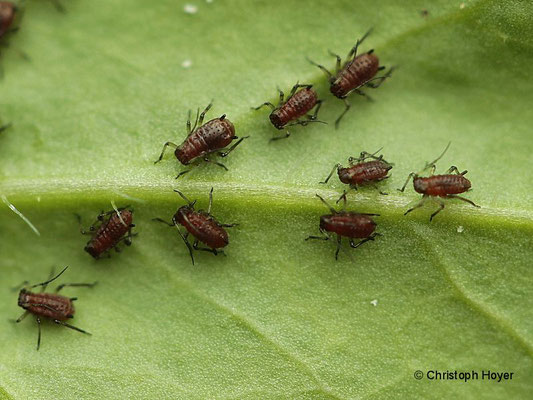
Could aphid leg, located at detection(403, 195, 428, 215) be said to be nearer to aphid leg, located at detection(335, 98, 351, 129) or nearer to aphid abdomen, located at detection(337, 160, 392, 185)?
aphid abdomen, located at detection(337, 160, 392, 185)

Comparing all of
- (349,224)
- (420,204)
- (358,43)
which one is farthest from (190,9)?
(420,204)

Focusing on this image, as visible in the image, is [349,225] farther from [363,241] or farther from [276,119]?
[276,119]

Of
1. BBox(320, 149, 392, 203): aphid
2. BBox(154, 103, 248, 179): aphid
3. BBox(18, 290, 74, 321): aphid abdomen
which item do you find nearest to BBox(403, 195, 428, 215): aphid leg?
BBox(320, 149, 392, 203): aphid

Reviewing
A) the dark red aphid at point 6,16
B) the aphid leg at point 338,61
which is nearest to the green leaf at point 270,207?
the aphid leg at point 338,61

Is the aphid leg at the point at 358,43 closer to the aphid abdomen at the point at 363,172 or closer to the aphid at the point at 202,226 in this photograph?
the aphid abdomen at the point at 363,172

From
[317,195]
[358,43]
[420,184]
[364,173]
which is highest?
[358,43]
